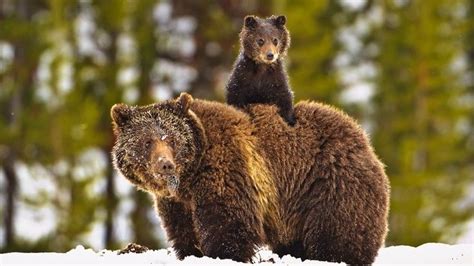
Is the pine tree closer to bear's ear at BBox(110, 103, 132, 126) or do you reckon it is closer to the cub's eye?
bear's ear at BBox(110, 103, 132, 126)

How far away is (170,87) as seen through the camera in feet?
105

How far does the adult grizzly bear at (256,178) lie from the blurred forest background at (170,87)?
1570cm

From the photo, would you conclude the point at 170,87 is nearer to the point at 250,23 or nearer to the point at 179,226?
the point at 250,23

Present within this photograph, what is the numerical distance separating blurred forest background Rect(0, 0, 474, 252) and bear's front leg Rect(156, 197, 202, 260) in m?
15.4

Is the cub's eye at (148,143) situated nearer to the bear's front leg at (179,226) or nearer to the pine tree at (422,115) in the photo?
the bear's front leg at (179,226)

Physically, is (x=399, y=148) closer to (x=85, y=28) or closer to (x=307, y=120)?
(x=85, y=28)

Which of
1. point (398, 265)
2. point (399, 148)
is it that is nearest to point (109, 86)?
point (399, 148)

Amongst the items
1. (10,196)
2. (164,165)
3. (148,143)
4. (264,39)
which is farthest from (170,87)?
(164,165)

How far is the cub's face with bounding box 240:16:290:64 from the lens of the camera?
10852 mm

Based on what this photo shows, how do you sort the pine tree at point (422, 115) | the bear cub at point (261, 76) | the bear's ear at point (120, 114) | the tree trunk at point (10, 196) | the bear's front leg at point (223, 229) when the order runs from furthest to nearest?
the pine tree at point (422, 115)
the tree trunk at point (10, 196)
the bear cub at point (261, 76)
the bear's ear at point (120, 114)
the bear's front leg at point (223, 229)

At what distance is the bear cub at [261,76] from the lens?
1047cm

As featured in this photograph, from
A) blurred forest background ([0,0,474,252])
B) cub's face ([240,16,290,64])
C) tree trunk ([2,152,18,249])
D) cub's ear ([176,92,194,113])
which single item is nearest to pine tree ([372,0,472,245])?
blurred forest background ([0,0,474,252])

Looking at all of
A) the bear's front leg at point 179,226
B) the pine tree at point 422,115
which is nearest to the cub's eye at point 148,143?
the bear's front leg at point 179,226

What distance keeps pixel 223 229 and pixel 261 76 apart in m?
1.95
